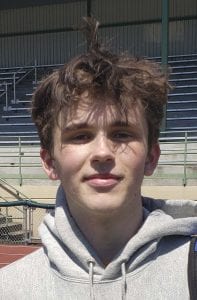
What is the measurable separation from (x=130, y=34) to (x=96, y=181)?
18.6m

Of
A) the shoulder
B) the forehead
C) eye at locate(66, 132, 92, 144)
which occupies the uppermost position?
the forehead

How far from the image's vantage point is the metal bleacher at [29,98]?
51.4ft

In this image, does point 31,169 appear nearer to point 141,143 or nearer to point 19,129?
point 19,129

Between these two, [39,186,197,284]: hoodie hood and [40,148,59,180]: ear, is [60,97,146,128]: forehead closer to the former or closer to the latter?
[40,148,59,180]: ear

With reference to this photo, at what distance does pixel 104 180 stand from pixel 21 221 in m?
9.96

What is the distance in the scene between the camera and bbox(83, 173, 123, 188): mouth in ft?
5.32

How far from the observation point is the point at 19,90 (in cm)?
1912

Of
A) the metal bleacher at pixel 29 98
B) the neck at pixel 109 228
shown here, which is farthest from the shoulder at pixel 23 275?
the metal bleacher at pixel 29 98

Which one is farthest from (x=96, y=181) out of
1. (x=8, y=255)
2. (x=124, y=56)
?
(x=8, y=255)

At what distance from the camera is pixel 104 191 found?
5.32 ft

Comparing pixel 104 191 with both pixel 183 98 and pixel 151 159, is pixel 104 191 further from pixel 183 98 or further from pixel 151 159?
pixel 183 98

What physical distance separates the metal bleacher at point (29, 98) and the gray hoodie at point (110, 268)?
1243cm

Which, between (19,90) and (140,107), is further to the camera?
(19,90)

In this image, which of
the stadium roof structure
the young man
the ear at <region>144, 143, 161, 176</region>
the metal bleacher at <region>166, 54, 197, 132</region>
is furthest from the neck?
the stadium roof structure
